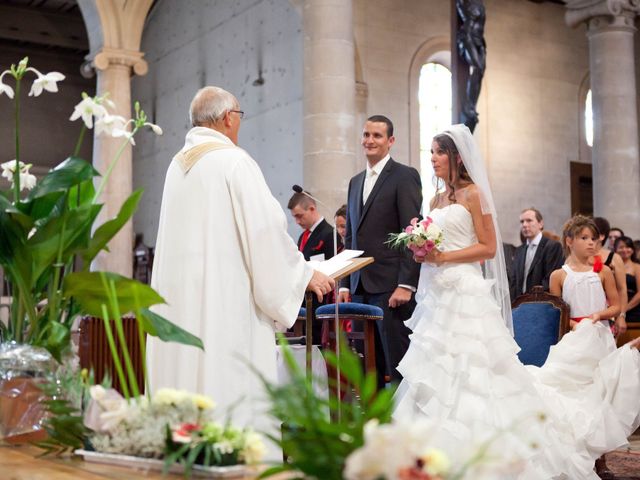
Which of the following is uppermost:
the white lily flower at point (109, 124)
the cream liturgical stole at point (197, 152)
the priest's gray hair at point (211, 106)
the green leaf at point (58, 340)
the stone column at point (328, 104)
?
the stone column at point (328, 104)

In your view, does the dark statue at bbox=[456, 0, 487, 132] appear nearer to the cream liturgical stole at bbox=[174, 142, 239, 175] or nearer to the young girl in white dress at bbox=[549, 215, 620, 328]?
the young girl in white dress at bbox=[549, 215, 620, 328]

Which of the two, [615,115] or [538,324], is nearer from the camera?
[538,324]

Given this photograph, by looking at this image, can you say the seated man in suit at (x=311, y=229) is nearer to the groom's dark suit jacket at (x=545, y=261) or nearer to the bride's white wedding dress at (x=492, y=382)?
the groom's dark suit jacket at (x=545, y=261)

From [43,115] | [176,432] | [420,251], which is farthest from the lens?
[43,115]

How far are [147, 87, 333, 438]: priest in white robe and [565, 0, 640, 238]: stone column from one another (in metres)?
10.9

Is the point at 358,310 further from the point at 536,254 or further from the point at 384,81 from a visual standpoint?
the point at 384,81

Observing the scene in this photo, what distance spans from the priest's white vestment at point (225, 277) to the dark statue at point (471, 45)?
741 centimetres

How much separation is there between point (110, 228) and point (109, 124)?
0.48 meters

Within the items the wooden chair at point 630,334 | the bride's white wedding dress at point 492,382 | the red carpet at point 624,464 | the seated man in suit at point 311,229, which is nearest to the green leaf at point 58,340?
the bride's white wedding dress at point 492,382

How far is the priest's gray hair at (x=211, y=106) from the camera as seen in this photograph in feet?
13.7

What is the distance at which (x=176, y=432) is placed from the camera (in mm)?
1763

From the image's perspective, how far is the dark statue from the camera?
11180 mm

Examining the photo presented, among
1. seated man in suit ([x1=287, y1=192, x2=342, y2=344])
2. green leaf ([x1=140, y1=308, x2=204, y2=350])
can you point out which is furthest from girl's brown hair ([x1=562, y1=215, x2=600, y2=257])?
green leaf ([x1=140, y1=308, x2=204, y2=350])

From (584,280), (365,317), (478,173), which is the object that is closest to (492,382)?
(365,317)
